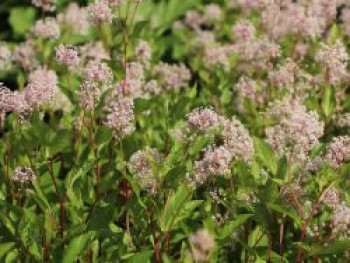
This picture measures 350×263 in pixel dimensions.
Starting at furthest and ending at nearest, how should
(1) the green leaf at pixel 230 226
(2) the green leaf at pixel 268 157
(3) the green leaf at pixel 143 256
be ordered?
(2) the green leaf at pixel 268 157 < (1) the green leaf at pixel 230 226 < (3) the green leaf at pixel 143 256

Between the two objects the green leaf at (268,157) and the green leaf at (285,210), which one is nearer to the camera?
the green leaf at (285,210)

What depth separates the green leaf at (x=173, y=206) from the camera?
126 inches

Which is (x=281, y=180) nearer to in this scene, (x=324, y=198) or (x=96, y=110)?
(x=324, y=198)

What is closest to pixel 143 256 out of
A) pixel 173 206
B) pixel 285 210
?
pixel 173 206

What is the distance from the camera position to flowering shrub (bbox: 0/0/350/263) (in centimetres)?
323

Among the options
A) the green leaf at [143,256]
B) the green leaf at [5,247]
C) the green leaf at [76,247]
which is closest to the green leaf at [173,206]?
the green leaf at [143,256]

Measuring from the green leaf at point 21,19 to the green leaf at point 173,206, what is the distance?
15.2 ft

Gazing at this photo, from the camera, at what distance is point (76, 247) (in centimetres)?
309

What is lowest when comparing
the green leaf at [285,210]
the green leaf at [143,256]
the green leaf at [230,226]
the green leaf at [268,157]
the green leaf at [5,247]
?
the green leaf at [5,247]

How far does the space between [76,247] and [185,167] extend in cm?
68

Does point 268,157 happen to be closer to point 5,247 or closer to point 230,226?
point 230,226

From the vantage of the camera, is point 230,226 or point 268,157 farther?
point 268,157

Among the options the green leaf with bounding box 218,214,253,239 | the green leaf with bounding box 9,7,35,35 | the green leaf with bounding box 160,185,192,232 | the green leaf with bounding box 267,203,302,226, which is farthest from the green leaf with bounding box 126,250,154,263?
the green leaf with bounding box 9,7,35,35

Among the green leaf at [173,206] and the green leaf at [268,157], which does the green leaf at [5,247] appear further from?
the green leaf at [268,157]
